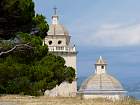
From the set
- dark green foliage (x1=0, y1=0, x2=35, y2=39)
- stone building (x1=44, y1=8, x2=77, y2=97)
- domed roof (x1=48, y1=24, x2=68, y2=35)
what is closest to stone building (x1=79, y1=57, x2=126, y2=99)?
stone building (x1=44, y1=8, x2=77, y2=97)

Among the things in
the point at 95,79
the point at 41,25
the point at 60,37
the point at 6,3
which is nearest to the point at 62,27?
the point at 60,37

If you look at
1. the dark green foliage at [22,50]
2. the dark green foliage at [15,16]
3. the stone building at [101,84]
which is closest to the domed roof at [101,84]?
the stone building at [101,84]

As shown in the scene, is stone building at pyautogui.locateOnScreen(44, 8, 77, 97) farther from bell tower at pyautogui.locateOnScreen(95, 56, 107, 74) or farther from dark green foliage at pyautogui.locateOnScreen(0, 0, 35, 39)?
dark green foliage at pyautogui.locateOnScreen(0, 0, 35, 39)

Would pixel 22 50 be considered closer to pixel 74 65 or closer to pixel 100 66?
pixel 74 65

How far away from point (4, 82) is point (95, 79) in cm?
5843

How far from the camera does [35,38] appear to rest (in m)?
30.3

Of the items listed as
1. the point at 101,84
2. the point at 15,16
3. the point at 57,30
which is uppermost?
the point at 57,30

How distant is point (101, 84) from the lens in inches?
3479

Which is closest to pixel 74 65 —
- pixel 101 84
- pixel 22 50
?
pixel 101 84

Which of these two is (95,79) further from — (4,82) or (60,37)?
(4,82)

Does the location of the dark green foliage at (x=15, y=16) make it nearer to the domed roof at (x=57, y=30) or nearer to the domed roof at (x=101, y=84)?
the domed roof at (x=101, y=84)

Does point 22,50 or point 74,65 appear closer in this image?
point 22,50

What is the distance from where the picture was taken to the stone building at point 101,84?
281 feet

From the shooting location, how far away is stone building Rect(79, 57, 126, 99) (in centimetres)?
8569
